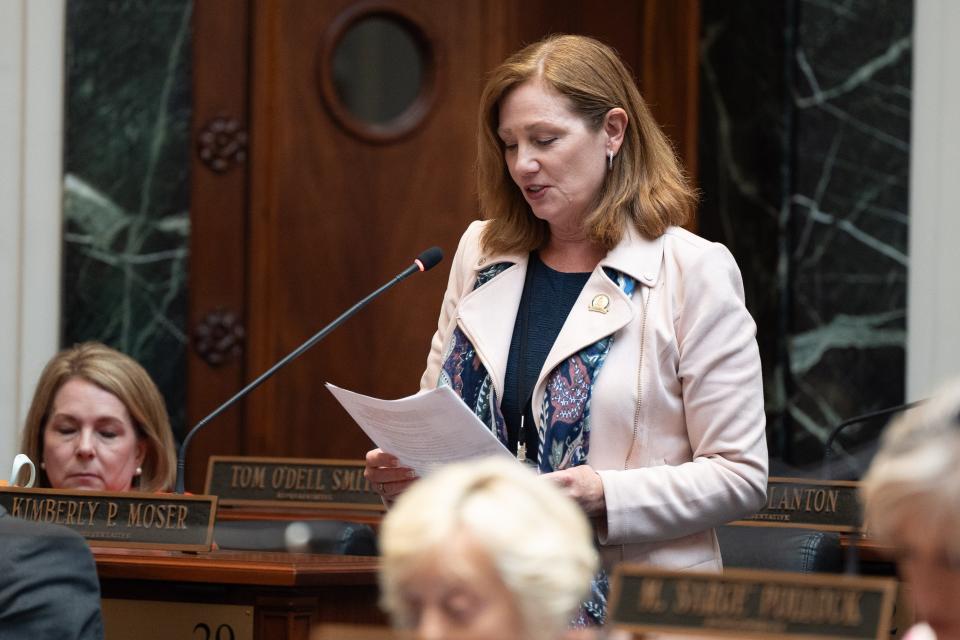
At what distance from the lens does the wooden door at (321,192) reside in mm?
5609

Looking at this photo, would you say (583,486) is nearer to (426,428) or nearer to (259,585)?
(426,428)

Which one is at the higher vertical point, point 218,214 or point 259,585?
point 218,214

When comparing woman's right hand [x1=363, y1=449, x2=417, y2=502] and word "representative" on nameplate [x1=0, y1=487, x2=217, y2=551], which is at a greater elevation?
woman's right hand [x1=363, y1=449, x2=417, y2=502]

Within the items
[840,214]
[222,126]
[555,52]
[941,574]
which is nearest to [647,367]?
[555,52]

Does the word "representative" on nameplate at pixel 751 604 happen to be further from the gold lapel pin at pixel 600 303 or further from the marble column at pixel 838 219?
the marble column at pixel 838 219

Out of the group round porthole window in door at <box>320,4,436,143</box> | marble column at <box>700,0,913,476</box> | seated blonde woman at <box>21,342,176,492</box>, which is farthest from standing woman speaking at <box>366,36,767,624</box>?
round porthole window in door at <box>320,4,436,143</box>

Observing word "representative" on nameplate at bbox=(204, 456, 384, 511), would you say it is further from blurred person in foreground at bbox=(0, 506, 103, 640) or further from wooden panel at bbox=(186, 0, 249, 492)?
wooden panel at bbox=(186, 0, 249, 492)

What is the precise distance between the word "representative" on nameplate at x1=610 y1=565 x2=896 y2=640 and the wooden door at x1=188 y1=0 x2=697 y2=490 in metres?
3.71

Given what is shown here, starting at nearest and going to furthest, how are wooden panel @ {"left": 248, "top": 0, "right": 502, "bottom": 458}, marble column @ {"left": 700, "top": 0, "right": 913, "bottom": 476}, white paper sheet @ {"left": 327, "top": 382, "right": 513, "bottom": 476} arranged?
white paper sheet @ {"left": 327, "top": 382, "right": 513, "bottom": 476}, marble column @ {"left": 700, "top": 0, "right": 913, "bottom": 476}, wooden panel @ {"left": 248, "top": 0, "right": 502, "bottom": 458}

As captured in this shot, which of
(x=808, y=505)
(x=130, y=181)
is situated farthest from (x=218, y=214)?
(x=808, y=505)

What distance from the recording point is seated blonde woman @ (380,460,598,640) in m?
1.62

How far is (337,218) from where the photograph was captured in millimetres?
5805

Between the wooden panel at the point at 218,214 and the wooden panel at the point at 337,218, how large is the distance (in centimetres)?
5

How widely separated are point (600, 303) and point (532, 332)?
0.50 feet
